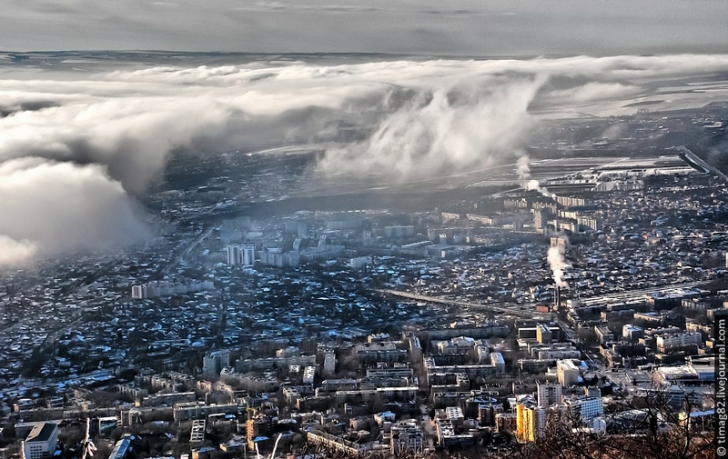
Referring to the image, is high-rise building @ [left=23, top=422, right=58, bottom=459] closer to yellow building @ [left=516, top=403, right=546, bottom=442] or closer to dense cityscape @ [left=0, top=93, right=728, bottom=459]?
dense cityscape @ [left=0, top=93, right=728, bottom=459]

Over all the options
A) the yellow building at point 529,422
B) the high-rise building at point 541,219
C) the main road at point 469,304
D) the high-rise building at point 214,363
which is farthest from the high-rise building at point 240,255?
the yellow building at point 529,422

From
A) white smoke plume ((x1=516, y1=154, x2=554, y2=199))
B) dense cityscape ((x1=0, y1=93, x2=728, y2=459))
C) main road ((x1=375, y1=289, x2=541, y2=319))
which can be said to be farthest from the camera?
white smoke plume ((x1=516, y1=154, x2=554, y2=199))

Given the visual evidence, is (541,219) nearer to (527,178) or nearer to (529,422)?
(527,178)

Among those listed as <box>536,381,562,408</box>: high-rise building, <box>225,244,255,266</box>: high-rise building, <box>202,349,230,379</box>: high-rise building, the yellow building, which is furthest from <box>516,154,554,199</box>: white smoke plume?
the yellow building

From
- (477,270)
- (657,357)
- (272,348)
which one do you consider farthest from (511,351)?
(477,270)

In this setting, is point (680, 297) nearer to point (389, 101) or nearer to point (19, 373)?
point (19, 373)

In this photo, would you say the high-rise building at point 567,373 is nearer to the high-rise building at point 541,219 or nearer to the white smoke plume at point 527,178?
the high-rise building at point 541,219

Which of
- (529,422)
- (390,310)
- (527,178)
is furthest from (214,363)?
(527,178)
